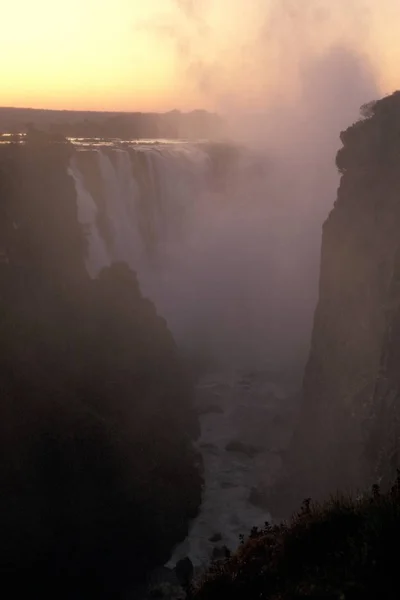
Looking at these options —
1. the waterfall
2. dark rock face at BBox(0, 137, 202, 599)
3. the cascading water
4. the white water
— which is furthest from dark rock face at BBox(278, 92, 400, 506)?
the waterfall

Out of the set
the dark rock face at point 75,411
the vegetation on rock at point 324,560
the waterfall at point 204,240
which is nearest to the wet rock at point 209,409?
the dark rock face at point 75,411

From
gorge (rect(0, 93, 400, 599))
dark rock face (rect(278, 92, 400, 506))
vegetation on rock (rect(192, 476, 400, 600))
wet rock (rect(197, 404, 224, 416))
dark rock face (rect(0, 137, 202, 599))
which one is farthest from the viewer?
wet rock (rect(197, 404, 224, 416))

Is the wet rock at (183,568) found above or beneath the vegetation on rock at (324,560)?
beneath

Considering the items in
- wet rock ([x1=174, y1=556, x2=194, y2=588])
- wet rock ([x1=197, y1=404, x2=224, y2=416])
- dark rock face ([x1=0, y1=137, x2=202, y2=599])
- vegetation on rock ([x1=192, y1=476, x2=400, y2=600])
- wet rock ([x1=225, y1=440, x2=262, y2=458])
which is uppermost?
vegetation on rock ([x1=192, y1=476, x2=400, y2=600])

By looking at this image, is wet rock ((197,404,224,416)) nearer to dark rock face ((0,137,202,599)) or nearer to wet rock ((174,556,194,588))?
dark rock face ((0,137,202,599))

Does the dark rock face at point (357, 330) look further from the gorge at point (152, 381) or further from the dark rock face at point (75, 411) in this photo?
the dark rock face at point (75, 411)

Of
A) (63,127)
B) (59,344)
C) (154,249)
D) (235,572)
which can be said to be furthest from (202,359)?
(63,127)

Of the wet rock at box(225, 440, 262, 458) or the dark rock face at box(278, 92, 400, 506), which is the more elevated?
the dark rock face at box(278, 92, 400, 506)

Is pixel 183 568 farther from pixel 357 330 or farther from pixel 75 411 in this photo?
pixel 357 330
